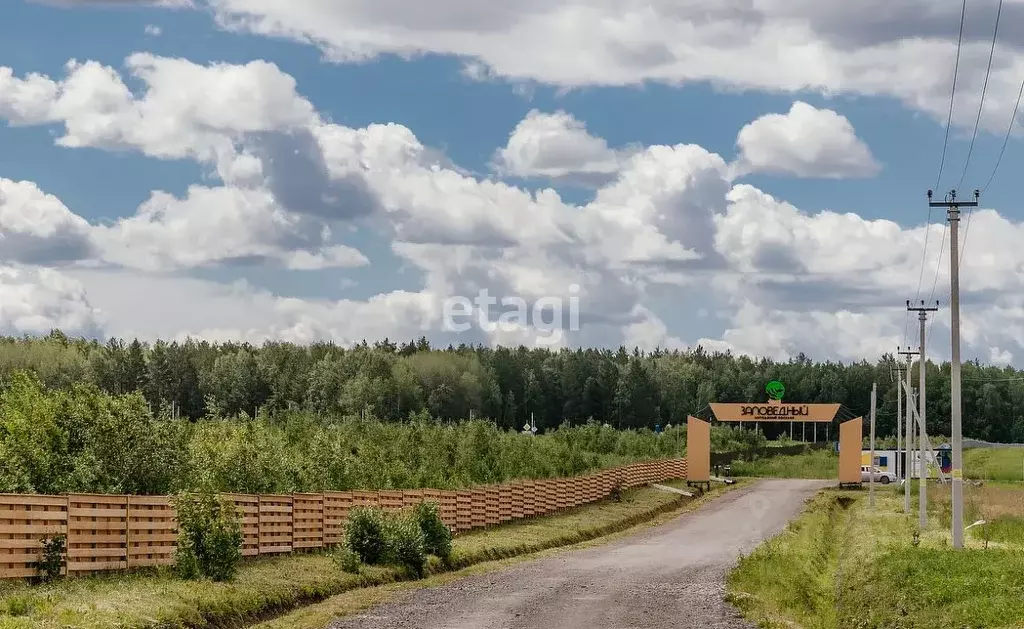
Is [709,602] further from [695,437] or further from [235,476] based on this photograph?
[695,437]

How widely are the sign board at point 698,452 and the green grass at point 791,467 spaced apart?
17619 millimetres

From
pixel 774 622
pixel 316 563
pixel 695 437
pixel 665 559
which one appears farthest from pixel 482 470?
pixel 695 437

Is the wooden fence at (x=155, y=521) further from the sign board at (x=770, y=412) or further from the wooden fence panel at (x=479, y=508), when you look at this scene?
the sign board at (x=770, y=412)

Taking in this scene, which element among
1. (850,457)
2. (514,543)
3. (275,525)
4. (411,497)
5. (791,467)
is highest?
(850,457)

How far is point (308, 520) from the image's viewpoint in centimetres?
3250

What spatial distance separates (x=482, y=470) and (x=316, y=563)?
2366 centimetres

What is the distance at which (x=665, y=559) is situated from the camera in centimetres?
3862

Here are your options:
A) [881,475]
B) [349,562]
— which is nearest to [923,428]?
[349,562]

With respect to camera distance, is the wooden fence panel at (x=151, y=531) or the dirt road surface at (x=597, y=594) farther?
the wooden fence panel at (x=151, y=531)

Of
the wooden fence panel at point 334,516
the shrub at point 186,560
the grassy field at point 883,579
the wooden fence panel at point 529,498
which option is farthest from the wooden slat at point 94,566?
the wooden fence panel at point 529,498

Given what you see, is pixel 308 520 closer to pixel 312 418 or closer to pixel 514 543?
pixel 514 543

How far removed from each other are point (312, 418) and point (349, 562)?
3731cm

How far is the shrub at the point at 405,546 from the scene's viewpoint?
31766 mm

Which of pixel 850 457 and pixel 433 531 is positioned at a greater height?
pixel 850 457
